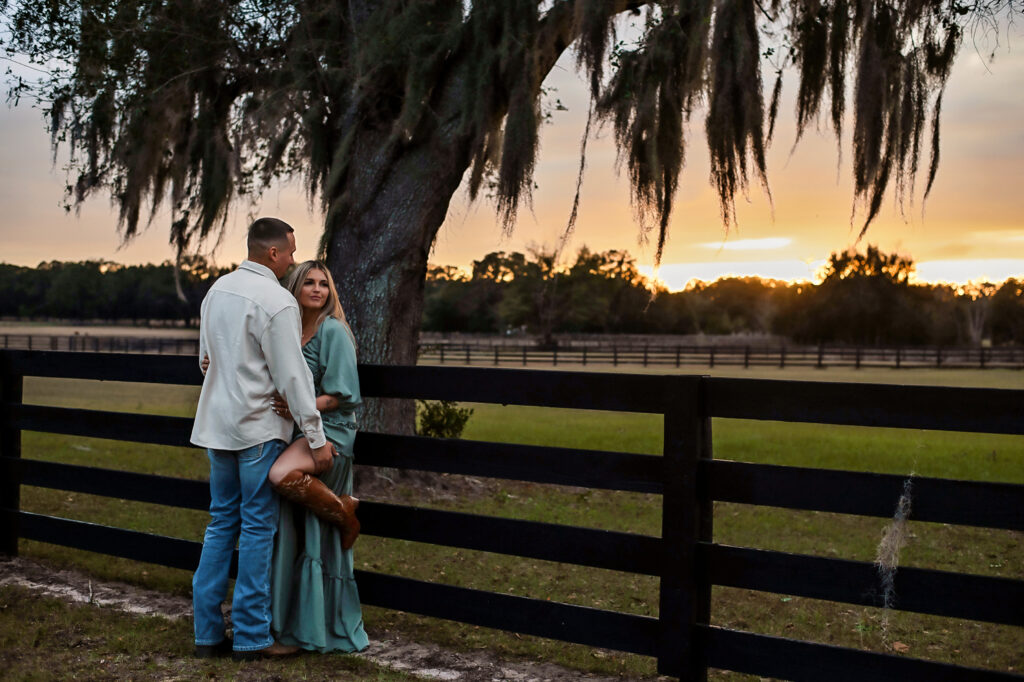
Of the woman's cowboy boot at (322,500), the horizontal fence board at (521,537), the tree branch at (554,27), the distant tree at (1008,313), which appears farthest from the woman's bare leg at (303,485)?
the distant tree at (1008,313)

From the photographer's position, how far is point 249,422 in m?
3.88

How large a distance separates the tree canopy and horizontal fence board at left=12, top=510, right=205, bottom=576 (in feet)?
12.4

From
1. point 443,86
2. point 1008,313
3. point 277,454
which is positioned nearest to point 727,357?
point 443,86

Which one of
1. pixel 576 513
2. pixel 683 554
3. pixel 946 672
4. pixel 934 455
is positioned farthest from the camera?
pixel 934 455

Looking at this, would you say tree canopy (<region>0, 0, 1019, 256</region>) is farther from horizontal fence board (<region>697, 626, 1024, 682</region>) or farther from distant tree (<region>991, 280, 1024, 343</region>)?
distant tree (<region>991, 280, 1024, 343</region>)

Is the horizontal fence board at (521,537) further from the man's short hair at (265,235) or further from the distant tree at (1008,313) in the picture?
the distant tree at (1008,313)

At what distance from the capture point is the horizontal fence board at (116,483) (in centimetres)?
502

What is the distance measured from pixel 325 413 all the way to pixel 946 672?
267cm

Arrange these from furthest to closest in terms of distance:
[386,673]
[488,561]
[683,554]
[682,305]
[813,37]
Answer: [682,305] < [813,37] < [488,561] < [386,673] < [683,554]

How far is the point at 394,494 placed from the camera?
912cm

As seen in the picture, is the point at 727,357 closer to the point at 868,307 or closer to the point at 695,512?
the point at 868,307

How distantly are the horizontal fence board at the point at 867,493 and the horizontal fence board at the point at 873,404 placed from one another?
0.67 ft

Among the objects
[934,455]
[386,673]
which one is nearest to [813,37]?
[386,673]

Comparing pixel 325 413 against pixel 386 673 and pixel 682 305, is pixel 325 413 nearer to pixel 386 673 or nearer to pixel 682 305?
pixel 386 673
